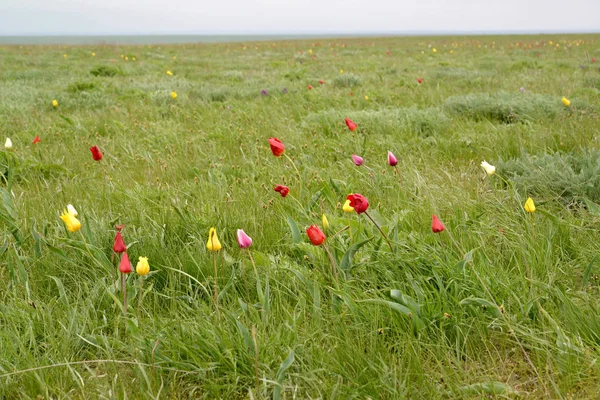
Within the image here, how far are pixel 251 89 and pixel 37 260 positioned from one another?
6.79 m

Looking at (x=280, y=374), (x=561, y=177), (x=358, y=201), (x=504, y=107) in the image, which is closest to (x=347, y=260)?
(x=358, y=201)

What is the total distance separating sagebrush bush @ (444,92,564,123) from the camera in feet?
17.3

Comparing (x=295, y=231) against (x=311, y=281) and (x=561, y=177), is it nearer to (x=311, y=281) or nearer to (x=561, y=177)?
(x=311, y=281)

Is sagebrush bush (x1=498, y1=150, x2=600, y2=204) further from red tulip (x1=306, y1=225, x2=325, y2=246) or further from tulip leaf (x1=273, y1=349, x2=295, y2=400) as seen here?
tulip leaf (x1=273, y1=349, x2=295, y2=400)

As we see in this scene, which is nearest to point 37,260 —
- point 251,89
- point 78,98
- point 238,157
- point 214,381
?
point 214,381

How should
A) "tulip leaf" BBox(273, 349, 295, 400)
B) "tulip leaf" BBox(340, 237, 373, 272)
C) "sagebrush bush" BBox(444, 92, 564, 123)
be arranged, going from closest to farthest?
"tulip leaf" BBox(273, 349, 295, 400) < "tulip leaf" BBox(340, 237, 373, 272) < "sagebrush bush" BBox(444, 92, 564, 123)

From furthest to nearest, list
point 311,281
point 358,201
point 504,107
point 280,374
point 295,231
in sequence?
point 504,107, point 295,231, point 311,281, point 358,201, point 280,374

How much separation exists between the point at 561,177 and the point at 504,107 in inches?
111

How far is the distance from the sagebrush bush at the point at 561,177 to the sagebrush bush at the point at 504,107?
1.95 m

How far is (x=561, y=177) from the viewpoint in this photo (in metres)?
2.96

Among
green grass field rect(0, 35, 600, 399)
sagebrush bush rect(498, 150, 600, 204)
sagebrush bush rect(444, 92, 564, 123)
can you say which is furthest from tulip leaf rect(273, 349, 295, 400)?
sagebrush bush rect(444, 92, 564, 123)

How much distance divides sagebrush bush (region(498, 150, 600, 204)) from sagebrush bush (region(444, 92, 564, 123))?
195 centimetres

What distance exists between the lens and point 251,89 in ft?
28.4

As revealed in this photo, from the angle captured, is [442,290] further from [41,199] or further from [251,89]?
[251,89]
